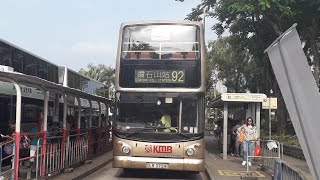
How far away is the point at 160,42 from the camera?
1266cm

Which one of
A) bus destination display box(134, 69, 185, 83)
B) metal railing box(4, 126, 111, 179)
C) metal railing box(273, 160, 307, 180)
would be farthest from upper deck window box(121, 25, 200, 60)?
metal railing box(273, 160, 307, 180)

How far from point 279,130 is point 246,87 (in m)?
20.3

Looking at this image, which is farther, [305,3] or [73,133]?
[305,3]

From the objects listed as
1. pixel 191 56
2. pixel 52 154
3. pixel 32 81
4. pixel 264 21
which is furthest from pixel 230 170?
pixel 264 21

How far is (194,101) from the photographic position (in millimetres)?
12094

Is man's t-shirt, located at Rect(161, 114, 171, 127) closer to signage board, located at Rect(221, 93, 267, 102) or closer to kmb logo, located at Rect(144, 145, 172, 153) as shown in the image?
kmb logo, located at Rect(144, 145, 172, 153)

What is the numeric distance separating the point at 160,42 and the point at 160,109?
1886 millimetres

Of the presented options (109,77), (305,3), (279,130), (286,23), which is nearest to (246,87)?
(279,130)

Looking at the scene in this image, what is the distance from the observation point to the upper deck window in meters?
12.4

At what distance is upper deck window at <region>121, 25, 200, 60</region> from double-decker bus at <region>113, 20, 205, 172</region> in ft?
0.09

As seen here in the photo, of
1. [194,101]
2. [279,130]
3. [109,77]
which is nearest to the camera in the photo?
[194,101]

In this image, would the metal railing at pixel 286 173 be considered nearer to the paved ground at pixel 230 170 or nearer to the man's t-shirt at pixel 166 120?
the paved ground at pixel 230 170

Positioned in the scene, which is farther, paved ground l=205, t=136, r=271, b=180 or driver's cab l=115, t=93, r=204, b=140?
paved ground l=205, t=136, r=271, b=180

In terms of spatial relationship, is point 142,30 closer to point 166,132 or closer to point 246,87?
point 166,132
